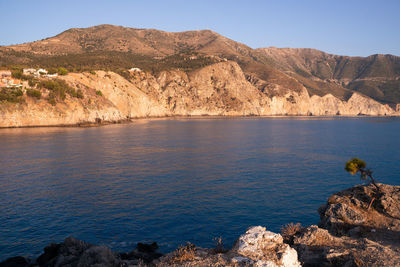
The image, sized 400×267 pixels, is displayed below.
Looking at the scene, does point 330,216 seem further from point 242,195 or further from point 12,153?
point 12,153

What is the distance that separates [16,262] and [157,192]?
1292 cm

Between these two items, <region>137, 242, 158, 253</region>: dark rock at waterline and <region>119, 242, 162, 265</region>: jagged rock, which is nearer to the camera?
<region>119, 242, 162, 265</region>: jagged rock

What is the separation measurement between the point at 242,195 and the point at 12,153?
34.8 meters

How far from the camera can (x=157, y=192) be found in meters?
25.0

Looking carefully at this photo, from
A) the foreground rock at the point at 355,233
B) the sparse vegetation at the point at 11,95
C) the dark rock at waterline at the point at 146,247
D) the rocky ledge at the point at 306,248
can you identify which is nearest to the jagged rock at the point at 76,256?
the rocky ledge at the point at 306,248

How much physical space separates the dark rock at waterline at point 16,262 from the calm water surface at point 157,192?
1446mm

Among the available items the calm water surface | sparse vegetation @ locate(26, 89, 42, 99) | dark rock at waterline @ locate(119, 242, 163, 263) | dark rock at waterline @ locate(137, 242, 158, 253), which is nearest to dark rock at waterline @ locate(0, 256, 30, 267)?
the calm water surface

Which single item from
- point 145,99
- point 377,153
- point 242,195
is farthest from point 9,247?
point 145,99

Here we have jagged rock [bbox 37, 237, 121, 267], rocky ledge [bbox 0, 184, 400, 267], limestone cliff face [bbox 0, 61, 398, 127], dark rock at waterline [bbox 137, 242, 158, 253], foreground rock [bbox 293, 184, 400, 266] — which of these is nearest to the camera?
rocky ledge [bbox 0, 184, 400, 267]

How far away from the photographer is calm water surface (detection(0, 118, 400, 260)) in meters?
17.1

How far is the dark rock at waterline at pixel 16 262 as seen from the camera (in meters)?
12.6

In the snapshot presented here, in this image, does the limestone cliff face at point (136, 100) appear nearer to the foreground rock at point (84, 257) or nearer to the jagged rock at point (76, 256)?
the foreground rock at point (84, 257)

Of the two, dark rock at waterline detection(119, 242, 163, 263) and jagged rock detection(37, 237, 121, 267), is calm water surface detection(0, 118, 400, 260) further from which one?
jagged rock detection(37, 237, 121, 267)

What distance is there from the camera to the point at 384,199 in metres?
16.9
